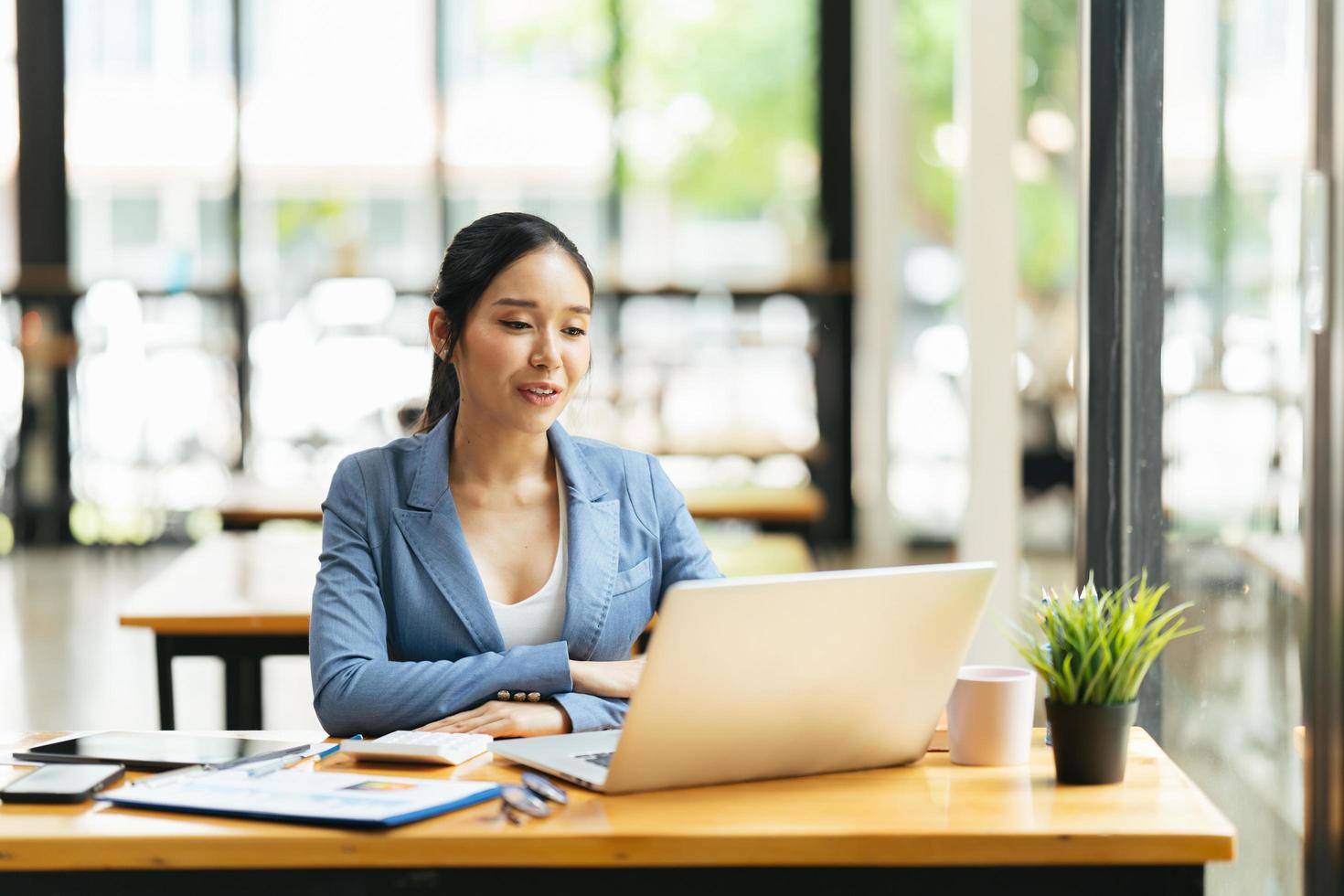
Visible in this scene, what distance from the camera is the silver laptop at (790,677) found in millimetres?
1511

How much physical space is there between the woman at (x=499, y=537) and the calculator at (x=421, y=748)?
0.18 metres

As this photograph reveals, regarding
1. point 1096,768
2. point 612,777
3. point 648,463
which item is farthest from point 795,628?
point 648,463

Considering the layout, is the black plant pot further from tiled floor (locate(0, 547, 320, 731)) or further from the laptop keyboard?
tiled floor (locate(0, 547, 320, 731))

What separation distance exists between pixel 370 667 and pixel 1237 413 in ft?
4.14

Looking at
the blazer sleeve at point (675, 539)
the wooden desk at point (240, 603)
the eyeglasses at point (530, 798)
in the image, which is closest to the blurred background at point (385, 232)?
the wooden desk at point (240, 603)

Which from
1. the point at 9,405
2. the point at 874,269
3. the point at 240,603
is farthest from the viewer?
the point at 9,405

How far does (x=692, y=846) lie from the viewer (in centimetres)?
146

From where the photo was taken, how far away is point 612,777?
158 centimetres

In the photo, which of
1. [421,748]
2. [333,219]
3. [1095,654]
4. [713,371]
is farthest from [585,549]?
[333,219]

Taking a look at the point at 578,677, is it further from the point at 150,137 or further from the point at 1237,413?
the point at 150,137

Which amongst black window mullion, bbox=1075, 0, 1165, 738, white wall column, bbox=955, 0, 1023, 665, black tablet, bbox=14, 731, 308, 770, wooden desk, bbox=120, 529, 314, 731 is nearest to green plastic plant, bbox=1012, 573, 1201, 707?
black tablet, bbox=14, 731, 308, 770

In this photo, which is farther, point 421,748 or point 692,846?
point 421,748

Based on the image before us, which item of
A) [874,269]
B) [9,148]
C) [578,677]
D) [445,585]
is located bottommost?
[578,677]

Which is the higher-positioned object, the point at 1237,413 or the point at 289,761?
the point at 1237,413
